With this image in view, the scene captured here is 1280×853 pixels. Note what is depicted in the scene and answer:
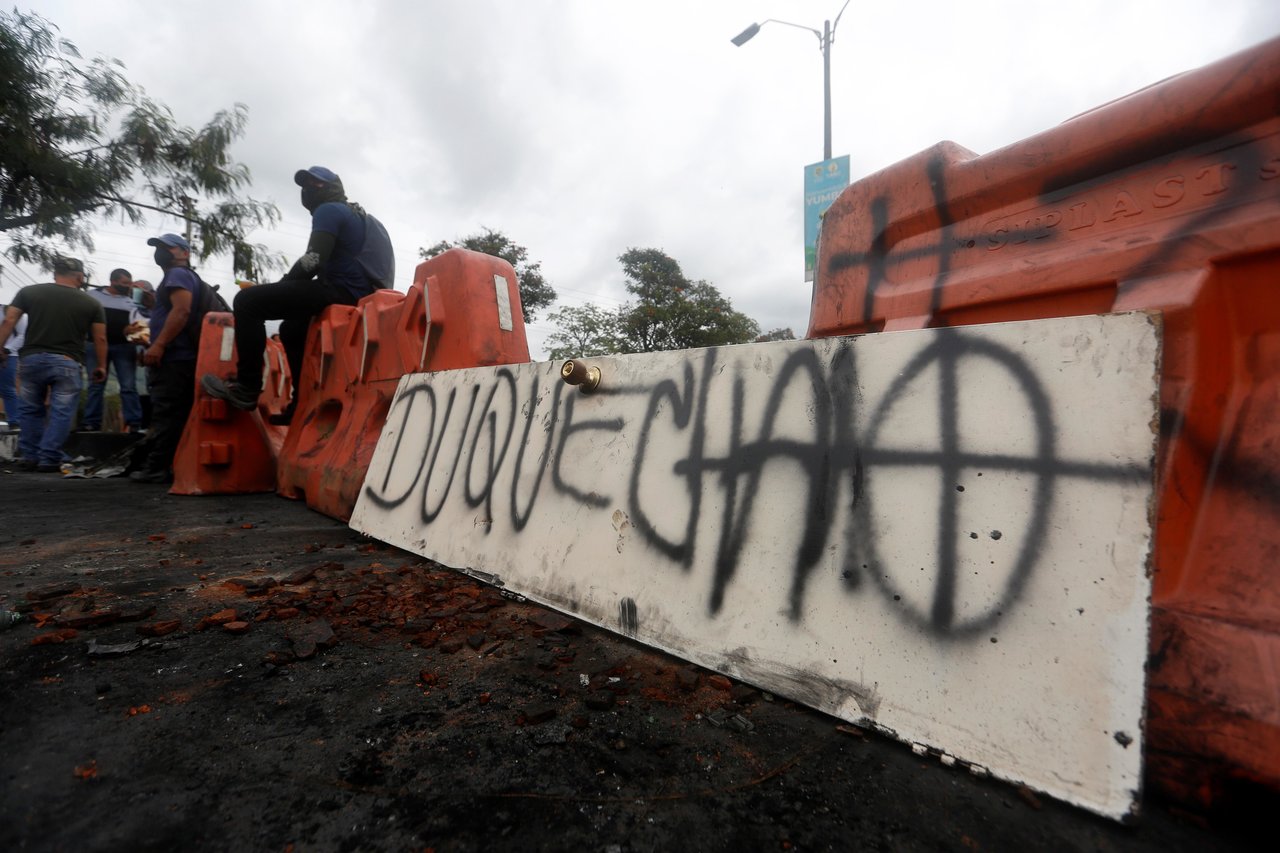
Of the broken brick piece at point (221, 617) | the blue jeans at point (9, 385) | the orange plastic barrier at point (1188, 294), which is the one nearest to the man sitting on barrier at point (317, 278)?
the broken brick piece at point (221, 617)

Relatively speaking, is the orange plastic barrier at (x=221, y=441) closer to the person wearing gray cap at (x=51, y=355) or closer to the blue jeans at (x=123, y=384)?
the person wearing gray cap at (x=51, y=355)

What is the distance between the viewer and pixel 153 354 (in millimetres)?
3805

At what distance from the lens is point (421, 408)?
2.45 m

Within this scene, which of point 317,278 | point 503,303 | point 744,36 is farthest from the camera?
point 744,36

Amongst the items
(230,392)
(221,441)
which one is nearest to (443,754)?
(230,392)

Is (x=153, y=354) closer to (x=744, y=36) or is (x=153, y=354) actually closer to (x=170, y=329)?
(x=170, y=329)

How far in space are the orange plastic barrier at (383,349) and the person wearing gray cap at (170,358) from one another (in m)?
1.28

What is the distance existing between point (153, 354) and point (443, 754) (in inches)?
172

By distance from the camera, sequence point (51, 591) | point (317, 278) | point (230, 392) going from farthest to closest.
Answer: point (230, 392) < point (317, 278) < point (51, 591)

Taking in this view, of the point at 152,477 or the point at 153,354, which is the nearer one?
the point at 153,354

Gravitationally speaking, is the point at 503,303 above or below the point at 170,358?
above

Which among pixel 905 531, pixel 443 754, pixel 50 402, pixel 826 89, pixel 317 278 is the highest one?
pixel 826 89

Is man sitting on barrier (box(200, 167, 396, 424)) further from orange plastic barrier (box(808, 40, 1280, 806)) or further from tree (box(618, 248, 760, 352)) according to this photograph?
tree (box(618, 248, 760, 352))

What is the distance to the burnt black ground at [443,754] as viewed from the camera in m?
0.75
